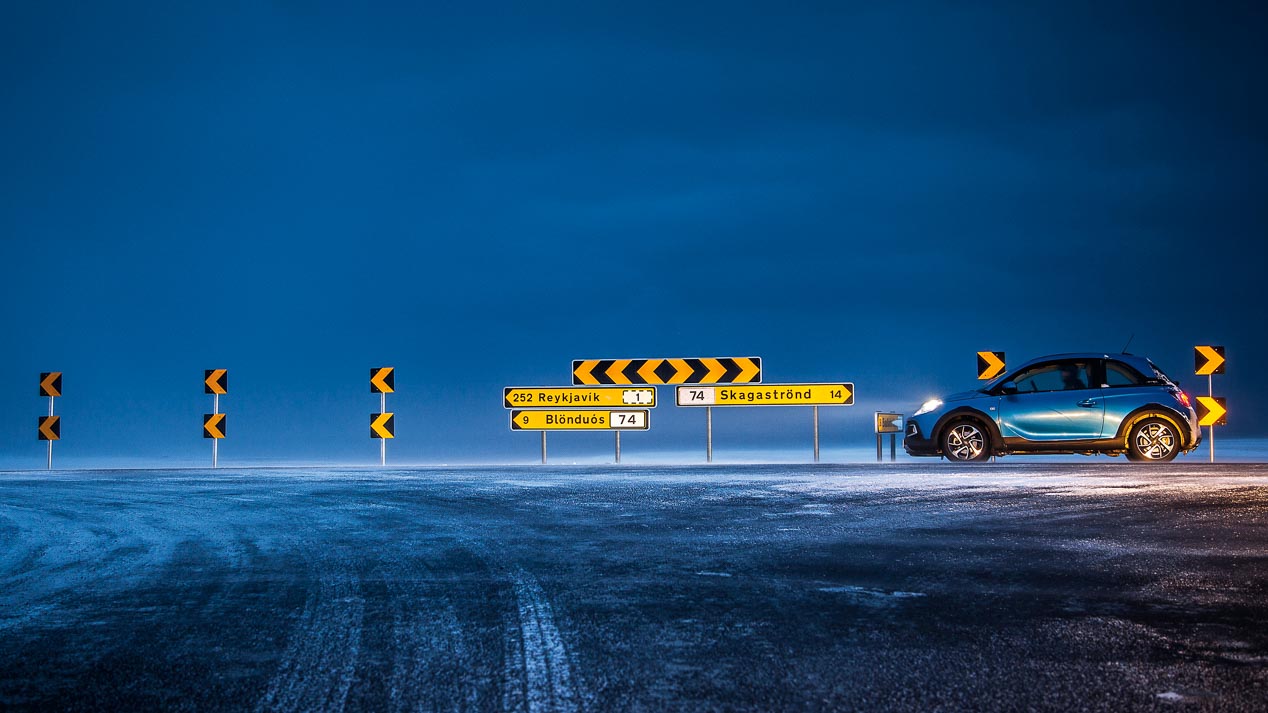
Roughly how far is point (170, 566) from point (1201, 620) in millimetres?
6492

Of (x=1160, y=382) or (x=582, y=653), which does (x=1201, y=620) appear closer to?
(x=582, y=653)

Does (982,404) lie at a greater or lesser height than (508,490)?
greater

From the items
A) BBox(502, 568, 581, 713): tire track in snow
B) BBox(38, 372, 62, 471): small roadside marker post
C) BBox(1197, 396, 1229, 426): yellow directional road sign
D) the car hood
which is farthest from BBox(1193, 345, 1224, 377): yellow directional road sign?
BBox(38, 372, 62, 471): small roadside marker post

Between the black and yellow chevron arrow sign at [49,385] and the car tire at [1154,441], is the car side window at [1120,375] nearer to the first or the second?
the car tire at [1154,441]

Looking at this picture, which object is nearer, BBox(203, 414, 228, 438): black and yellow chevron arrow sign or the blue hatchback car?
the blue hatchback car

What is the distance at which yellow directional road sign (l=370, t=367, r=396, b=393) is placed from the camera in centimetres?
2317

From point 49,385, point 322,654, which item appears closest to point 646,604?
point 322,654

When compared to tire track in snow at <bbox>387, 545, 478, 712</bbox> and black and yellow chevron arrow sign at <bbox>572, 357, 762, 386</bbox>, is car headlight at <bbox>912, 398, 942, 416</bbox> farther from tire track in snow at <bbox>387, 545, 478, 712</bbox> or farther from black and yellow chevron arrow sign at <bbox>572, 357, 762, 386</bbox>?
tire track in snow at <bbox>387, 545, 478, 712</bbox>

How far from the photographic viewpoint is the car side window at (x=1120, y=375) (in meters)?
17.9

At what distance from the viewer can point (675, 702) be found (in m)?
3.90

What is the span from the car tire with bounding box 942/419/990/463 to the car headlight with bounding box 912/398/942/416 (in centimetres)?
42

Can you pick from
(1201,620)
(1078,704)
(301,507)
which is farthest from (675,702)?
(301,507)

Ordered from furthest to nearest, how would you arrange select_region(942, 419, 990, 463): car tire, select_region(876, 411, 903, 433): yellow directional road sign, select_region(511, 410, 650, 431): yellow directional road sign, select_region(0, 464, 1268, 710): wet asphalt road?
select_region(511, 410, 650, 431): yellow directional road sign
select_region(876, 411, 903, 433): yellow directional road sign
select_region(942, 419, 990, 463): car tire
select_region(0, 464, 1268, 710): wet asphalt road

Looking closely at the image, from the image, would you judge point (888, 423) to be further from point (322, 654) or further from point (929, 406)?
point (322, 654)
